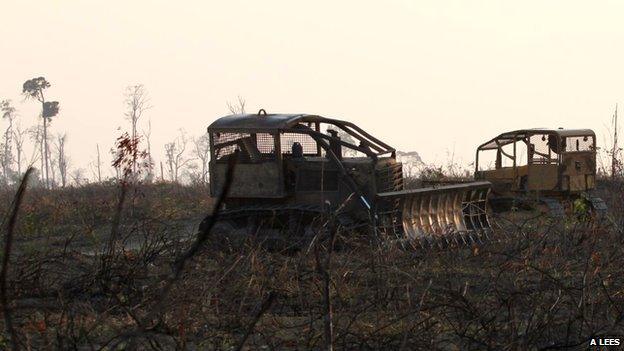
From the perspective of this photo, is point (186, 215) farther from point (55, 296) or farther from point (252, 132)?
point (55, 296)

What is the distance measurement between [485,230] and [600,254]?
3276 millimetres

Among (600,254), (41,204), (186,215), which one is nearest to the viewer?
(600,254)

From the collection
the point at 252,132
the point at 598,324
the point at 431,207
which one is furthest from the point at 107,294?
the point at 431,207

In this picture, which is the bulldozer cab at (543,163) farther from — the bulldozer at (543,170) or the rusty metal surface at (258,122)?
the rusty metal surface at (258,122)

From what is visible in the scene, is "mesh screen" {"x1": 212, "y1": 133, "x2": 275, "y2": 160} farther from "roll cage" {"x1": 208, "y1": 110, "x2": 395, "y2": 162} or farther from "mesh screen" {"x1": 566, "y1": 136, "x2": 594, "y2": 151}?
"mesh screen" {"x1": 566, "y1": 136, "x2": 594, "y2": 151}

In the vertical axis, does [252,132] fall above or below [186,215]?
above

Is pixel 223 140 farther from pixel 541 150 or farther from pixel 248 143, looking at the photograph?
pixel 541 150

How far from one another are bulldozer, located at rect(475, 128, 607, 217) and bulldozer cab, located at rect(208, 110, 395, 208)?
6.69 metres

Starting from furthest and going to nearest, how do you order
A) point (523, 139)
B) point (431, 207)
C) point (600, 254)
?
point (523, 139), point (431, 207), point (600, 254)

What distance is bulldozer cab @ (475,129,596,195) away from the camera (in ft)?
66.9

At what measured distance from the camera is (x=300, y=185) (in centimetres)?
1434

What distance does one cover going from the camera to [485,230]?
15.0 m

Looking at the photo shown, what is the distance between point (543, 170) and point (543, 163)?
16 centimetres

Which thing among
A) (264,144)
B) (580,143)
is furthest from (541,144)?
(264,144)
